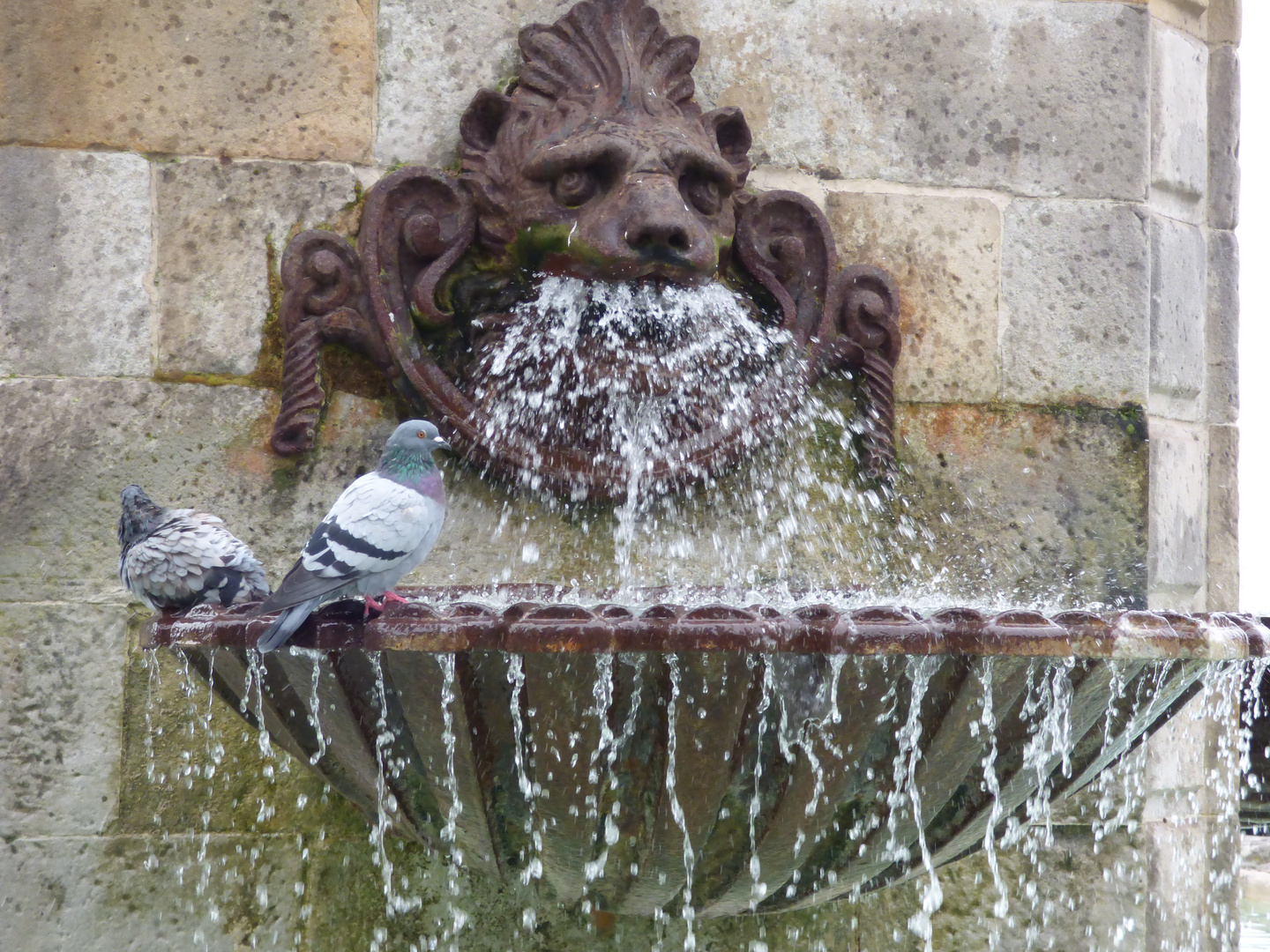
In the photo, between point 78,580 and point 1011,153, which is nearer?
point 78,580

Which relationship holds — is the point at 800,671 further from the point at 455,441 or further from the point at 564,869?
the point at 455,441

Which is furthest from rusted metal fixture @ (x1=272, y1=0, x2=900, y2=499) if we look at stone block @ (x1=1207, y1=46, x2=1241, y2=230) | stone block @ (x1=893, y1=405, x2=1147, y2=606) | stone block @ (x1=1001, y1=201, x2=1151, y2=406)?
stone block @ (x1=1207, y1=46, x2=1241, y2=230)

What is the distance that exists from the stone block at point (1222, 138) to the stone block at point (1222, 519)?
0.49 metres

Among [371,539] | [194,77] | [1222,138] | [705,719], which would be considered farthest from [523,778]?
[1222,138]

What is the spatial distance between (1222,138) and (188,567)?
Result: 2.42 metres

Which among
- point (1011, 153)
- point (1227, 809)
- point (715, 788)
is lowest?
point (1227, 809)

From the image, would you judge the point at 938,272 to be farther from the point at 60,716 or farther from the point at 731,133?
the point at 60,716

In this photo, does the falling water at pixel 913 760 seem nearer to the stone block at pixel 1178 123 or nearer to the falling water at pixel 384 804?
the falling water at pixel 384 804

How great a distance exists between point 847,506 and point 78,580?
1.44 metres

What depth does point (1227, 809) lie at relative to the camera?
2.78 m

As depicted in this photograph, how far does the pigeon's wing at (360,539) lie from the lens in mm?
1743

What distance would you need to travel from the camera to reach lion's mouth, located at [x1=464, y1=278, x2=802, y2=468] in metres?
2.50

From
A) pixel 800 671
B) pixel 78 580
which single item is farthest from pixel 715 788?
pixel 78 580

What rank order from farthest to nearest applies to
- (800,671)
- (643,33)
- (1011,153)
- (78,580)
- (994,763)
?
(1011,153)
(643,33)
(78,580)
(994,763)
(800,671)
